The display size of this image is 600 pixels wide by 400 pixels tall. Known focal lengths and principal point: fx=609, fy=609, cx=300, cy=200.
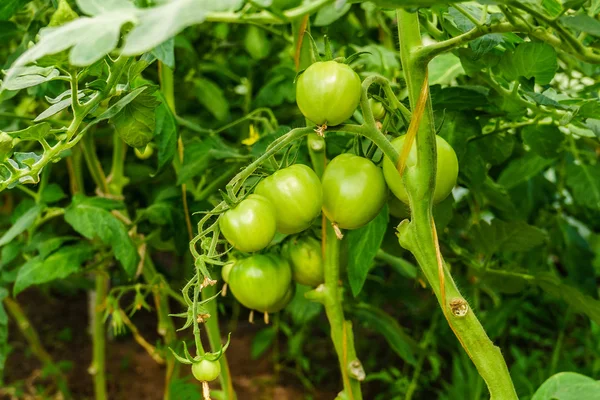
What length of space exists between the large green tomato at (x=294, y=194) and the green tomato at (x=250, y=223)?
0.07 feet

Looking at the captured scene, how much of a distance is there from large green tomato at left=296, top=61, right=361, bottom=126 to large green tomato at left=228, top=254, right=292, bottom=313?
22 centimetres

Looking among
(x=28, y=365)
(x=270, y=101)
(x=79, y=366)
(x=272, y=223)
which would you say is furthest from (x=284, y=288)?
(x=28, y=365)

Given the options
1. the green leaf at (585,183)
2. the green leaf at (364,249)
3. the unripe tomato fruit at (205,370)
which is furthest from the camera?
the green leaf at (585,183)

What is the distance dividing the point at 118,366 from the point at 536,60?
1.50 m

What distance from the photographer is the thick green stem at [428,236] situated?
1.77 ft

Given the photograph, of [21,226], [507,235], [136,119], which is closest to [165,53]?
[136,119]

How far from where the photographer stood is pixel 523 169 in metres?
1.10

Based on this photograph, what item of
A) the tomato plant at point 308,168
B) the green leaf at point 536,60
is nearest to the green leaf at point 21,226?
the tomato plant at point 308,168

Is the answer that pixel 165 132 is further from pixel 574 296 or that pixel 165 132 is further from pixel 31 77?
pixel 574 296

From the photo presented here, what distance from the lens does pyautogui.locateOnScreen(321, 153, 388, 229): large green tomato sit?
1.92ft

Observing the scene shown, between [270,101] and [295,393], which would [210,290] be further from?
[295,393]

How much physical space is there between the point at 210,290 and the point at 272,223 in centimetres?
35

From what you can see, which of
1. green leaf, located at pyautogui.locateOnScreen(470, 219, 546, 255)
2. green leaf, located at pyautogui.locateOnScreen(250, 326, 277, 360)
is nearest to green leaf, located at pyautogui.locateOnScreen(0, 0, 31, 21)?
green leaf, located at pyautogui.locateOnScreen(470, 219, 546, 255)

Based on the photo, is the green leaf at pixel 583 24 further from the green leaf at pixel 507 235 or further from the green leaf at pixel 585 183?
the green leaf at pixel 585 183
